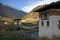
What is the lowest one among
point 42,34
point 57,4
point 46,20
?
point 42,34

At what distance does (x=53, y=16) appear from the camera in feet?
74.0

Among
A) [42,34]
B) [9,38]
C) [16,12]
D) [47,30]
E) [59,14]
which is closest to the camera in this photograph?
[9,38]

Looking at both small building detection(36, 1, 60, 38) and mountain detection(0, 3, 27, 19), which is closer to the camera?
small building detection(36, 1, 60, 38)

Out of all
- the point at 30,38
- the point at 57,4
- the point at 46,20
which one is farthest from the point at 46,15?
the point at 30,38

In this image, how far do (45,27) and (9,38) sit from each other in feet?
27.5

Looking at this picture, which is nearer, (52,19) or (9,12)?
(52,19)

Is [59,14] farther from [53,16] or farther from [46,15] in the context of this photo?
[46,15]

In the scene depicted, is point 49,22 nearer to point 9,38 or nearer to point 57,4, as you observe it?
point 57,4

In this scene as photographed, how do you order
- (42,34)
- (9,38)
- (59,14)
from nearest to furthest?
(9,38), (59,14), (42,34)

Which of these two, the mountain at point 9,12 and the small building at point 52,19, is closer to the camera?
the small building at point 52,19

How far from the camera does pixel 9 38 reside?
17.2m

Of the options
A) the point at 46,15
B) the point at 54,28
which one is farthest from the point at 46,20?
the point at 54,28

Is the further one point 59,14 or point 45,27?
point 45,27

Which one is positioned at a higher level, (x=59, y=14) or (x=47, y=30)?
(x=59, y=14)
